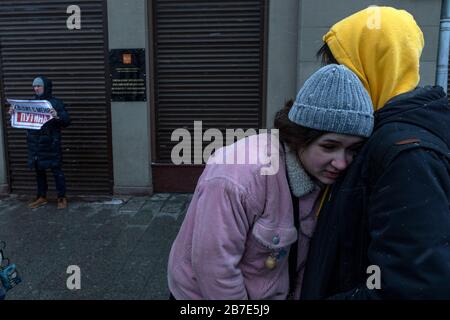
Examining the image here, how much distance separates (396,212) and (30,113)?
6300 mm

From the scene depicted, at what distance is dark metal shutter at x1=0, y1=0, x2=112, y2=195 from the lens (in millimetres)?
6711

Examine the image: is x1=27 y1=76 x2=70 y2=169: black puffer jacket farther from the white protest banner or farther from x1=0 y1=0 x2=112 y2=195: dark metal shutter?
x1=0 y1=0 x2=112 y2=195: dark metal shutter

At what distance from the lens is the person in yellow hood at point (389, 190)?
106 cm

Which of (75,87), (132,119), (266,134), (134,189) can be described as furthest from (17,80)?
(266,134)

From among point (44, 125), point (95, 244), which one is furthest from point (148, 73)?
point (95, 244)

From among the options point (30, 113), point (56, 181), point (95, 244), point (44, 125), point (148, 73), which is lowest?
point (95, 244)

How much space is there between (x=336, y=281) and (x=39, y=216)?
5.63 metres

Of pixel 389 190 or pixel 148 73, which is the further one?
pixel 148 73

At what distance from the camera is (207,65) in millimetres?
6754

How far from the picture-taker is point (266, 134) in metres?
1.60

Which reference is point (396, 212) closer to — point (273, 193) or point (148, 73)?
point (273, 193)

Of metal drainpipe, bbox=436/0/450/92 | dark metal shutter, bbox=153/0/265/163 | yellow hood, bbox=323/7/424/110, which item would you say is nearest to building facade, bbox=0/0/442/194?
dark metal shutter, bbox=153/0/265/163

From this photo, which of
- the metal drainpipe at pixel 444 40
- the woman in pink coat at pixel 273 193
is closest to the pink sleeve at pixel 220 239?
the woman in pink coat at pixel 273 193

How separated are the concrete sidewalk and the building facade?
65 centimetres
